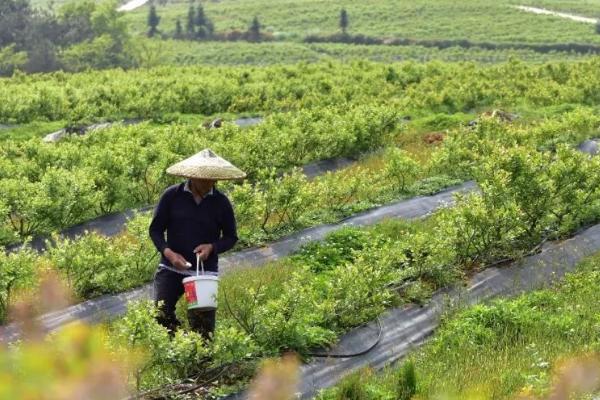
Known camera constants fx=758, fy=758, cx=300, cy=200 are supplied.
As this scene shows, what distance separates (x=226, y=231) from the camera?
6.40 m

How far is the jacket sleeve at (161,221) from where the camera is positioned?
6292 mm

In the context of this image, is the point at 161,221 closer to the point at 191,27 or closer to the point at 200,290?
the point at 200,290

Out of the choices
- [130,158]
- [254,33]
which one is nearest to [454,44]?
[254,33]

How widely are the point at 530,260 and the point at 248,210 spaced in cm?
381

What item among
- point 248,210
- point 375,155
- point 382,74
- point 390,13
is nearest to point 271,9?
point 390,13

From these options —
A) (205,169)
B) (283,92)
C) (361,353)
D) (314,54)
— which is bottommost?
(314,54)

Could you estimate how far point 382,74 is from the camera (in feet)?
110

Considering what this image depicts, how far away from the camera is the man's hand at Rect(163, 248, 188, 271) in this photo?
20.1 ft

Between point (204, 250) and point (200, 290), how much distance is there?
0.39 m

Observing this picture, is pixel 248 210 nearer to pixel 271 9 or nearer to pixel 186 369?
pixel 186 369

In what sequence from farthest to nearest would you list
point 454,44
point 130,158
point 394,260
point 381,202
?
point 454,44, point 130,158, point 381,202, point 394,260

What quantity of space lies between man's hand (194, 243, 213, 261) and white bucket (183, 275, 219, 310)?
271 millimetres

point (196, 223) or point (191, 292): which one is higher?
point (196, 223)

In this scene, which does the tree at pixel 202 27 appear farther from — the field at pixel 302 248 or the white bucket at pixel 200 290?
the white bucket at pixel 200 290
